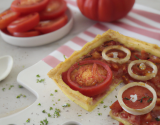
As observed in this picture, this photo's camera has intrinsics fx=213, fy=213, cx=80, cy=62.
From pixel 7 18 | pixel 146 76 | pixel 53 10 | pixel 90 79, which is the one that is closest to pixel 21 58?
pixel 7 18

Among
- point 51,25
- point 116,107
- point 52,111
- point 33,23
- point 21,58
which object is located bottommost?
point 21,58

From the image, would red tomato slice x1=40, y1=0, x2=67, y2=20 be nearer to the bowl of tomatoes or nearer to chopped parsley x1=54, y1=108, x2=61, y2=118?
the bowl of tomatoes

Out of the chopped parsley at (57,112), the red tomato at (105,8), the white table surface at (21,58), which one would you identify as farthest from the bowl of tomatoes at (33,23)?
the chopped parsley at (57,112)

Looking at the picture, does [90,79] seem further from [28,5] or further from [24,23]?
[28,5]

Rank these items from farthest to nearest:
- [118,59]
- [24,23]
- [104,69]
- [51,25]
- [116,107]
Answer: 1. [51,25]
2. [24,23]
3. [118,59]
4. [104,69]
5. [116,107]

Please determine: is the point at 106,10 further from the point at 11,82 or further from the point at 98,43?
the point at 11,82

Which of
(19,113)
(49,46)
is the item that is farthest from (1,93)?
(49,46)
